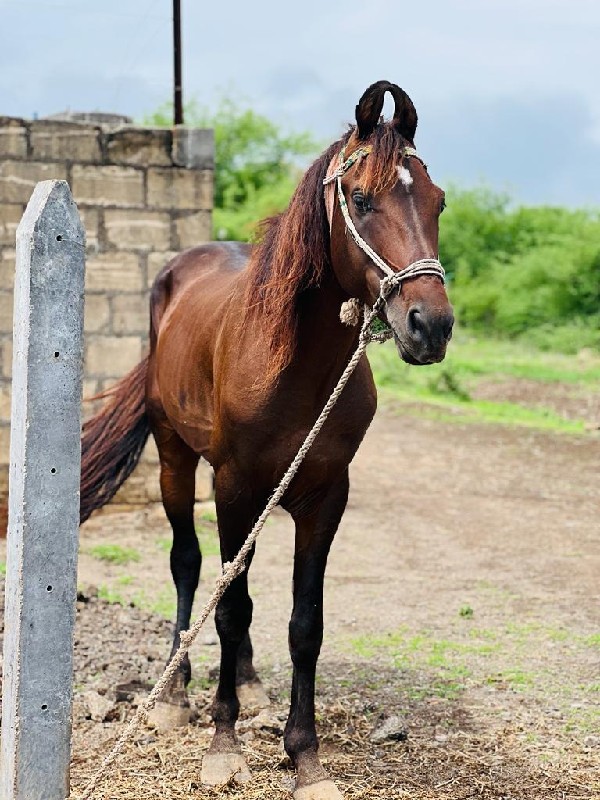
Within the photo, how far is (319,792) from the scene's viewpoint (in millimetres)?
3582

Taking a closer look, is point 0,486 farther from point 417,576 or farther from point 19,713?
point 19,713

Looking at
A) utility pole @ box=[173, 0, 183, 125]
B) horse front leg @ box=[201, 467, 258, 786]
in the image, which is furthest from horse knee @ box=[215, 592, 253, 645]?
utility pole @ box=[173, 0, 183, 125]

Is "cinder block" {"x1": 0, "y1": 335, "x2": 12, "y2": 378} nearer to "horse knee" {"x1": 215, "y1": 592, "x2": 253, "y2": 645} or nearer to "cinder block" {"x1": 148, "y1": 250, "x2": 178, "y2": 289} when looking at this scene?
"cinder block" {"x1": 148, "y1": 250, "x2": 178, "y2": 289}

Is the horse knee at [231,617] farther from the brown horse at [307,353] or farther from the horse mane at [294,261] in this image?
the horse mane at [294,261]

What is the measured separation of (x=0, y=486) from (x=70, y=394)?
215 inches

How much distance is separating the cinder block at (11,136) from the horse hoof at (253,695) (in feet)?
15.7

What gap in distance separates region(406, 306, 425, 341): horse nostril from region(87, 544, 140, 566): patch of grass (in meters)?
4.66

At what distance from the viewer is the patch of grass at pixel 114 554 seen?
7.17 m

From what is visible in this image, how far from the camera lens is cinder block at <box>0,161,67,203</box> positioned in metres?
7.82

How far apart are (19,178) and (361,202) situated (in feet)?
17.5

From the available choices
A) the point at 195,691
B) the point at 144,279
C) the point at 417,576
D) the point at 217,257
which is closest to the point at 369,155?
the point at 217,257

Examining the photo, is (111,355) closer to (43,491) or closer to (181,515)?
(181,515)

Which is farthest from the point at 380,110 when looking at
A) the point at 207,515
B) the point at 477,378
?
the point at 477,378

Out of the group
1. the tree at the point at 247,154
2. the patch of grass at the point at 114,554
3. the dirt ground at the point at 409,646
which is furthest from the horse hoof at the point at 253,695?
the tree at the point at 247,154
